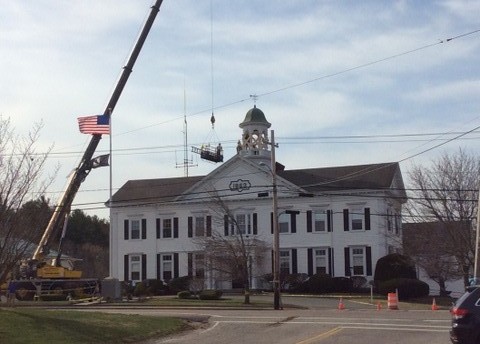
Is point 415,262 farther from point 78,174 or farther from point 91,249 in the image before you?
point 91,249

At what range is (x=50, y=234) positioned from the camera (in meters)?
43.1

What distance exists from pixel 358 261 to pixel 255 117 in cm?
1547

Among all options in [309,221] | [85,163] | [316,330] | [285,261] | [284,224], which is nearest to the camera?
[316,330]

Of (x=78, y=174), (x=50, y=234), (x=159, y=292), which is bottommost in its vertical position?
(x=159, y=292)

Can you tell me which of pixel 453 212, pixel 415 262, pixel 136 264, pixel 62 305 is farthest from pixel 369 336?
pixel 136 264

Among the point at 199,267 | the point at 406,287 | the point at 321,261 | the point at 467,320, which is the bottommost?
the point at 406,287

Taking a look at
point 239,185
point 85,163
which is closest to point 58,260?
point 85,163

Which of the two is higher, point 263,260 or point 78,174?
point 78,174

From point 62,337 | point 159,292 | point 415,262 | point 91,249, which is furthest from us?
point 91,249

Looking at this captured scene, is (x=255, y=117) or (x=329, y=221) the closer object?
(x=329, y=221)

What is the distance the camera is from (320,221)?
62.9m

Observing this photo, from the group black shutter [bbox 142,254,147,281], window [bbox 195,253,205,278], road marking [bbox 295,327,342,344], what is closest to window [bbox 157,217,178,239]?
black shutter [bbox 142,254,147,281]

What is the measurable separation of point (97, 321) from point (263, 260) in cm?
3939

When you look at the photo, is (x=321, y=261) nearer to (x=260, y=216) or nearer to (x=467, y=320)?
(x=260, y=216)
